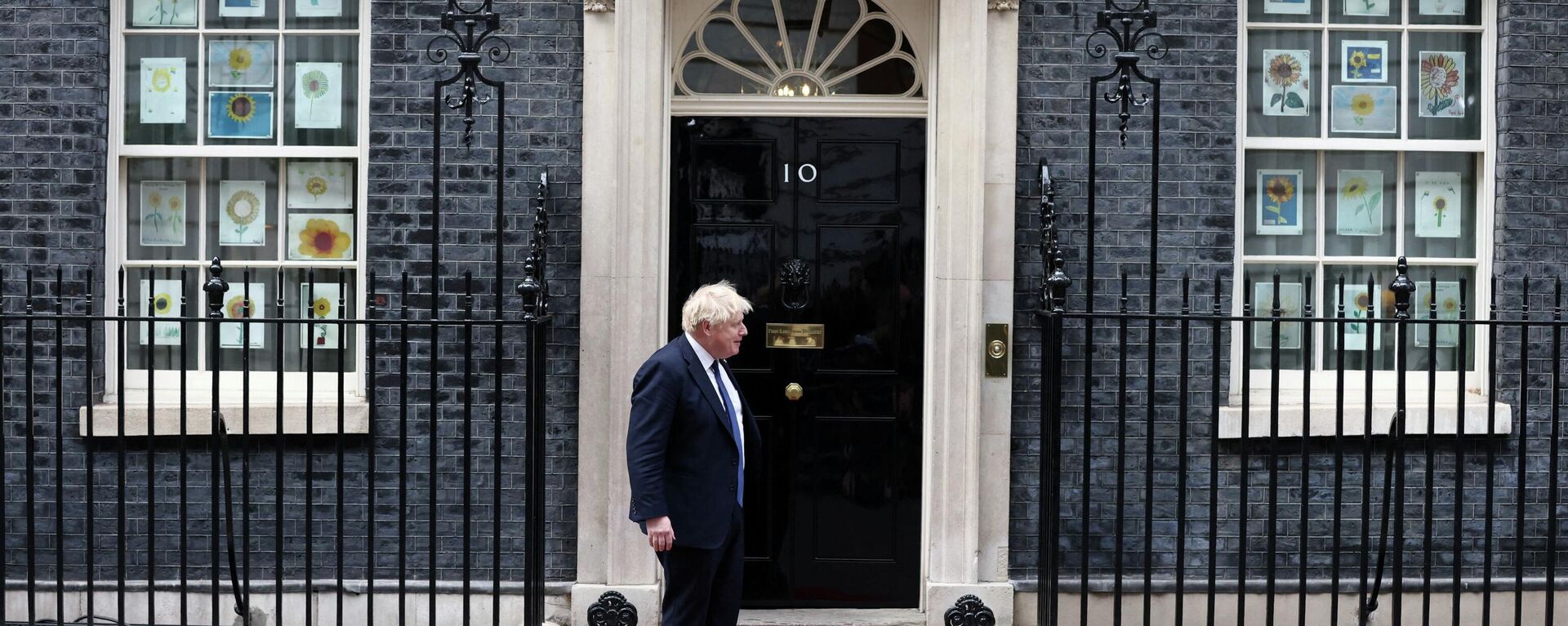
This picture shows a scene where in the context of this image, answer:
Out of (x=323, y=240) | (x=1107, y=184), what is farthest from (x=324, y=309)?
(x=1107, y=184)

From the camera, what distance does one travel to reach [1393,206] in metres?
6.76

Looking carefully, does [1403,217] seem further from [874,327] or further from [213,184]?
[213,184]

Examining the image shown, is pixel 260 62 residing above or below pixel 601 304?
above

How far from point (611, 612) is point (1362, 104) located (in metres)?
4.36

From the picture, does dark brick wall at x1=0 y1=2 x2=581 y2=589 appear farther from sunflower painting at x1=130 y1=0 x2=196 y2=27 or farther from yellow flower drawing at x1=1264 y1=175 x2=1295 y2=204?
yellow flower drawing at x1=1264 y1=175 x2=1295 y2=204

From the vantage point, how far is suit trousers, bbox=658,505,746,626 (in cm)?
483

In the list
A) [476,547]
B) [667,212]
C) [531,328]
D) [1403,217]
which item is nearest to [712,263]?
[667,212]

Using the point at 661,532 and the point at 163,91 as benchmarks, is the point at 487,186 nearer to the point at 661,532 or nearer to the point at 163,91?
the point at 163,91

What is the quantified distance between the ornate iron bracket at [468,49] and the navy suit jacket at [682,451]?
1.74 metres

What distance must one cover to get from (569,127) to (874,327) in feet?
5.70

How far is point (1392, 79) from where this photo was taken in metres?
6.74

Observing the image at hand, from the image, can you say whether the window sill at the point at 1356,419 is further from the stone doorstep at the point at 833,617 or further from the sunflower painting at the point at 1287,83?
the stone doorstep at the point at 833,617

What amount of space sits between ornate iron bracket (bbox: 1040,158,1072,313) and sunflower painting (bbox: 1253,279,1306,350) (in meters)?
1.01

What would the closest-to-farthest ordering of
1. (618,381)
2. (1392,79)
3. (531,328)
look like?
(531,328) < (618,381) < (1392,79)
